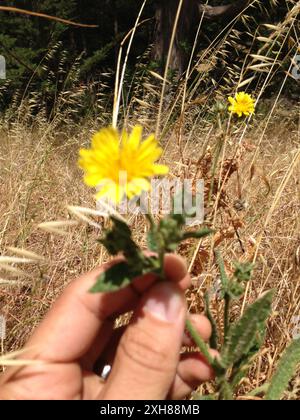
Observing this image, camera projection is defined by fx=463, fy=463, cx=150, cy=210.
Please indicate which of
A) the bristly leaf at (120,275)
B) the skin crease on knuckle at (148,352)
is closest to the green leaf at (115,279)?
the bristly leaf at (120,275)

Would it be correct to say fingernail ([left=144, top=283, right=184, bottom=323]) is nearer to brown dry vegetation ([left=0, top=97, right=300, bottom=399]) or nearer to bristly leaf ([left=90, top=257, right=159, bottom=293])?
bristly leaf ([left=90, top=257, right=159, bottom=293])

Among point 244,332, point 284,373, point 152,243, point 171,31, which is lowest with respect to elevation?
point 171,31

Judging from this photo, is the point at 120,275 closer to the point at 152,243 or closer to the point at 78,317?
the point at 152,243

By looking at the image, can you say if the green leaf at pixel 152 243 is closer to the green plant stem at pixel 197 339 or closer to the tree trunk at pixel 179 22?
the green plant stem at pixel 197 339

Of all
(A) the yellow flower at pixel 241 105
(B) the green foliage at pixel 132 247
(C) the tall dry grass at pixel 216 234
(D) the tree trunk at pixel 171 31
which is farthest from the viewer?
(D) the tree trunk at pixel 171 31

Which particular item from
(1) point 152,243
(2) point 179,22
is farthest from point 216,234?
(2) point 179,22

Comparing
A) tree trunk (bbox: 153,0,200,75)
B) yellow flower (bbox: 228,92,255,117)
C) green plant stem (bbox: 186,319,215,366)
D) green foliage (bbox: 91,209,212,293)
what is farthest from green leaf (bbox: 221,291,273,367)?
tree trunk (bbox: 153,0,200,75)
